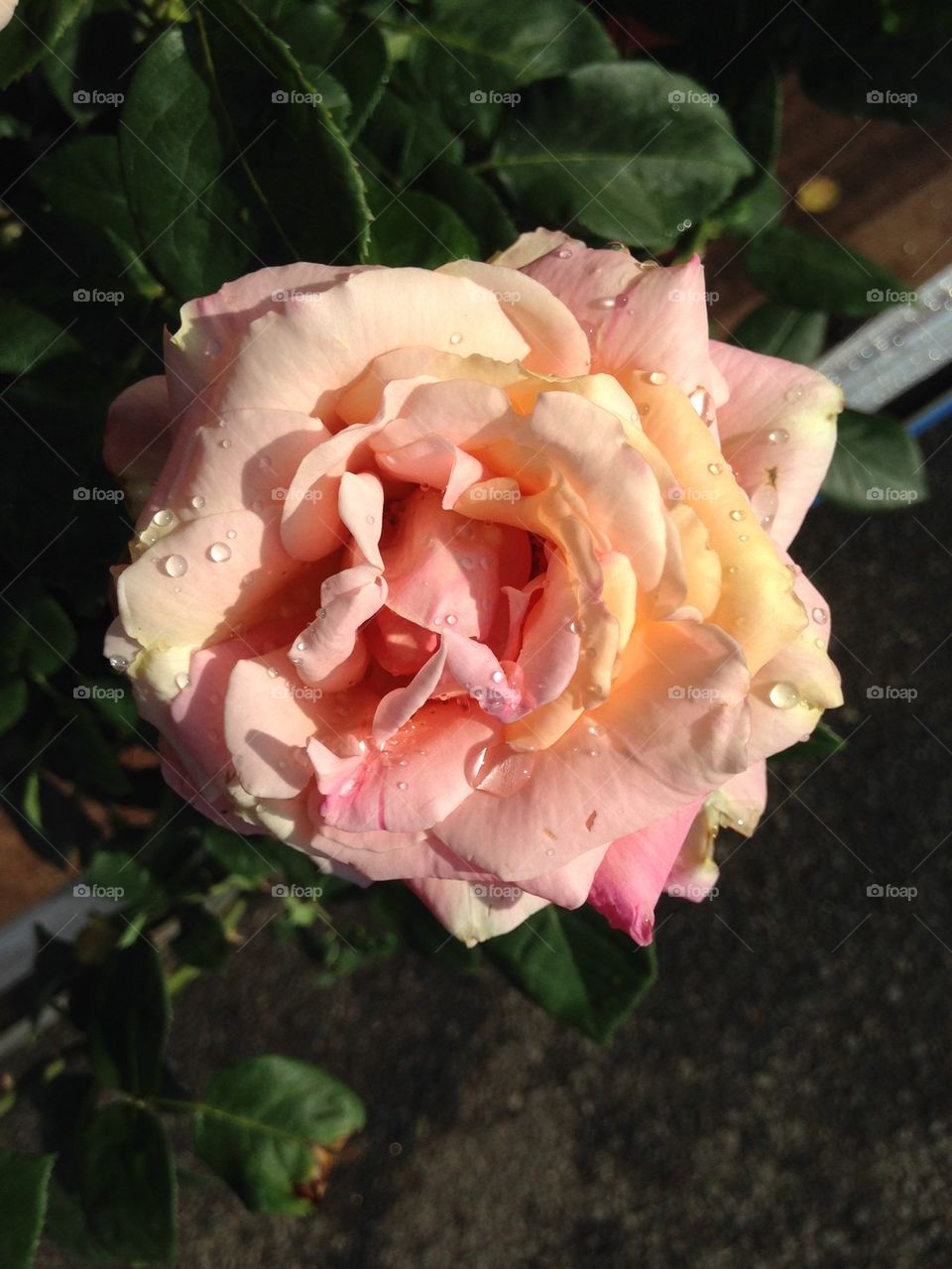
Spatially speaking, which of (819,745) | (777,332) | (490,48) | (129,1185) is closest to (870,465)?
(777,332)

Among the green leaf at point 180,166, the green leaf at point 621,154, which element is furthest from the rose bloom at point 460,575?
the green leaf at point 621,154

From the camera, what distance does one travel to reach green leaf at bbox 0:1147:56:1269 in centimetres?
73

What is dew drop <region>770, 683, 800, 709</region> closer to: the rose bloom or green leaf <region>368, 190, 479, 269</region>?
the rose bloom

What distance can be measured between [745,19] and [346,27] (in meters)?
0.32

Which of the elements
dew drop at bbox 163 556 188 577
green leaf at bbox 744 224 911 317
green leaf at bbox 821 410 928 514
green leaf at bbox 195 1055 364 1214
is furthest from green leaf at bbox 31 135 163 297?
green leaf at bbox 195 1055 364 1214

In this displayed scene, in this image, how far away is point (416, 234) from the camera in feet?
2.00

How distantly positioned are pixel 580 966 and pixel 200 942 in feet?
1.31

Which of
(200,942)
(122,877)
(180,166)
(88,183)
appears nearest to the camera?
(180,166)

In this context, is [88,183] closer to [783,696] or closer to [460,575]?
[460,575]

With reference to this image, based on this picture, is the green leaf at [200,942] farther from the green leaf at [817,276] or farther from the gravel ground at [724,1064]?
the green leaf at [817,276]

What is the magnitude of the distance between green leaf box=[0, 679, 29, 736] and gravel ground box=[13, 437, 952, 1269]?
94cm

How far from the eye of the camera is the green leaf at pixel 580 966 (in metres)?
0.75

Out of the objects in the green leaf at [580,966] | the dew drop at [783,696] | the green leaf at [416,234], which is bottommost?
the green leaf at [580,966]

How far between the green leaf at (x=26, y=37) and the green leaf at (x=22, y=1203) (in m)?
0.72
